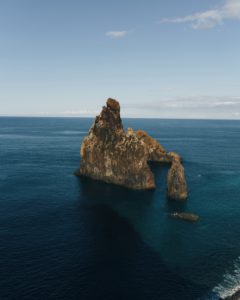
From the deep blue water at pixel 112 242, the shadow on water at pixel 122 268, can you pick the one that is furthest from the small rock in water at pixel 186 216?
the shadow on water at pixel 122 268

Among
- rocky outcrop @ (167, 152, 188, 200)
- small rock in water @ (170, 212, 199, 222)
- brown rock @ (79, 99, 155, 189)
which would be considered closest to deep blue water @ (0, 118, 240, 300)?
small rock in water @ (170, 212, 199, 222)

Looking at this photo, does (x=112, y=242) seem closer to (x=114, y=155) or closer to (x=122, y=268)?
(x=122, y=268)

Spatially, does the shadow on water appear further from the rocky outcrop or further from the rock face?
the rock face

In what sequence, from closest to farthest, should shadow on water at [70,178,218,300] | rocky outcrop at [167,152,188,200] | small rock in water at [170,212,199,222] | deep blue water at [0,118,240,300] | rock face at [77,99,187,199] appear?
shadow on water at [70,178,218,300]
deep blue water at [0,118,240,300]
small rock in water at [170,212,199,222]
rocky outcrop at [167,152,188,200]
rock face at [77,99,187,199]

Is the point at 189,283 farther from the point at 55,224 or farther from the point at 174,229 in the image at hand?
the point at 55,224

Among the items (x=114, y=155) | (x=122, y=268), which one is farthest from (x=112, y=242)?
(x=114, y=155)

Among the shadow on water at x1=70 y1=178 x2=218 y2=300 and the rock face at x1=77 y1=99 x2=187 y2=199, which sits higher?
the rock face at x1=77 y1=99 x2=187 y2=199

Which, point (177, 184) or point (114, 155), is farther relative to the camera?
point (114, 155)

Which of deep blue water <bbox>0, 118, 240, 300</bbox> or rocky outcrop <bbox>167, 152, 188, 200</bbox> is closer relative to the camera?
deep blue water <bbox>0, 118, 240, 300</bbox>
